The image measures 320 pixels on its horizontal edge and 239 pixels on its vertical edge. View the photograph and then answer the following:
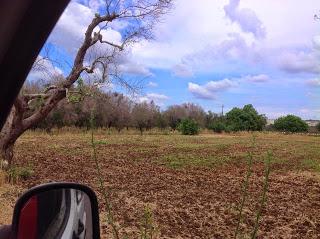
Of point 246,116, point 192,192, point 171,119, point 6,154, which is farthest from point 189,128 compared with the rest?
point 192,192

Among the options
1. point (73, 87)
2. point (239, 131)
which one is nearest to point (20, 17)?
point (73, 87)

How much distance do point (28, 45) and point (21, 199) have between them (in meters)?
0.38

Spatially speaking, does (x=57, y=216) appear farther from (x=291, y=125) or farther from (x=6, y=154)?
(x=291, y=125)

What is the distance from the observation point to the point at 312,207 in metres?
9.58

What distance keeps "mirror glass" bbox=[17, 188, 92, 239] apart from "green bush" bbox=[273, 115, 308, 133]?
71.3 metres

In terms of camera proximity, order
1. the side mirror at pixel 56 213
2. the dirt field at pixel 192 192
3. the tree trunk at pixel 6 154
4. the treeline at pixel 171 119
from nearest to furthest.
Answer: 1. the side mirror at pixel 56 213
2. the dirt field at pixel 192 192
3. the tree trunk at pixel 6 154
4. the treeline at pixel 171 119

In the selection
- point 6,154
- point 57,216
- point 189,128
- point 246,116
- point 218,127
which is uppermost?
point 246,116

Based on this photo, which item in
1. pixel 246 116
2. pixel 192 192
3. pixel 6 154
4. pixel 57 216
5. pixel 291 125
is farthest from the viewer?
pixel 291 125

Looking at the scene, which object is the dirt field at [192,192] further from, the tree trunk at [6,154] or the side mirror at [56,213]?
the side mirror at [56,213]

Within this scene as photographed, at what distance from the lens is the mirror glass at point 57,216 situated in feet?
4.15

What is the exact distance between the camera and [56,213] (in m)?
1.41

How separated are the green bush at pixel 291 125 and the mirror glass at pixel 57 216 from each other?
71.3 meters

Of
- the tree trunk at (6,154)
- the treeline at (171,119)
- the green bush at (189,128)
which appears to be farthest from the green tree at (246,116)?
the tree trunk at (6,154)

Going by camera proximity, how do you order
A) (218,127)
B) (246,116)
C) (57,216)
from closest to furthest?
(57,216) < (218,127) < (246,116)
